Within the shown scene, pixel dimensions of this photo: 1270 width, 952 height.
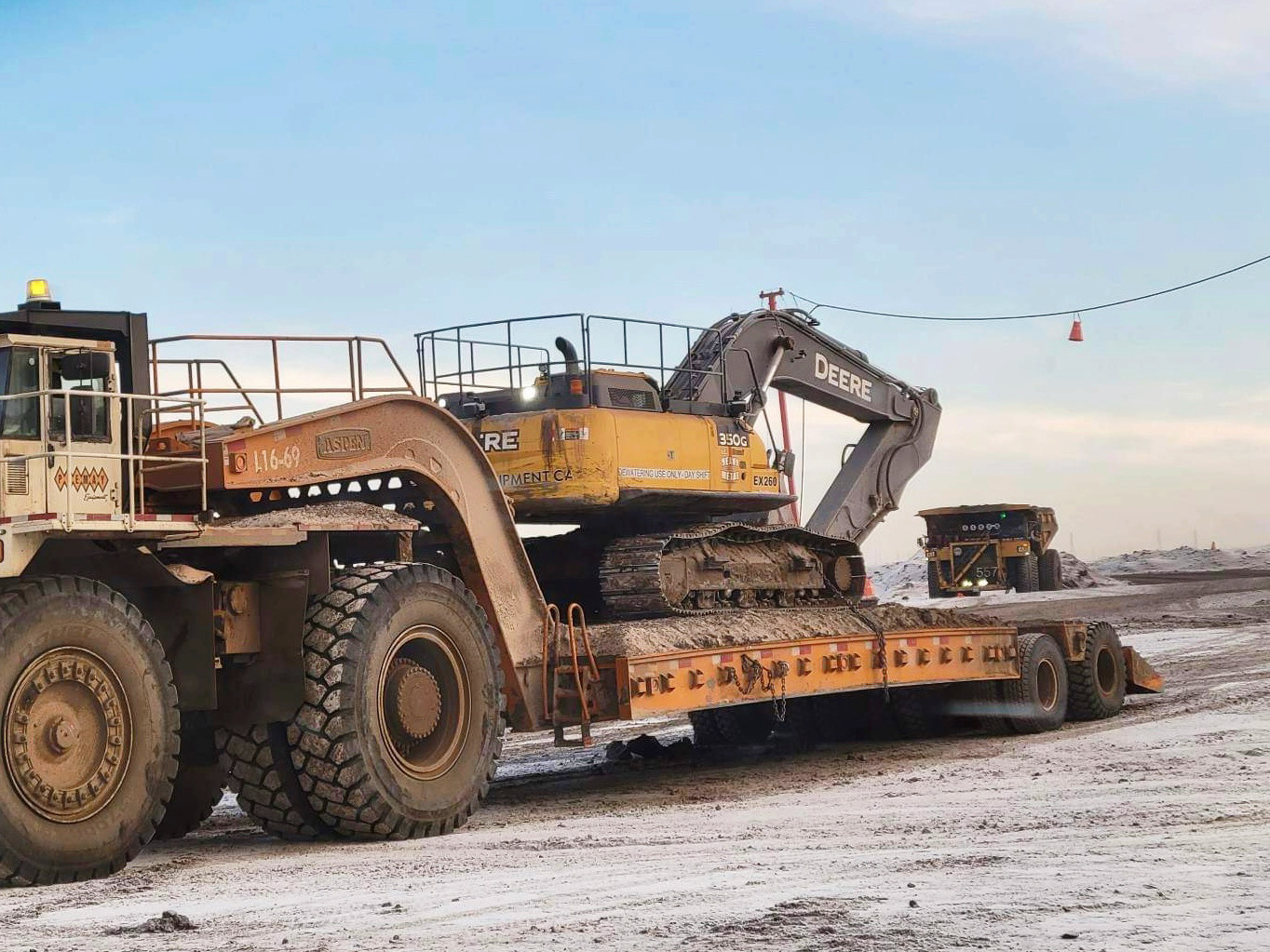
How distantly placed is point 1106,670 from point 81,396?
39.3 feet

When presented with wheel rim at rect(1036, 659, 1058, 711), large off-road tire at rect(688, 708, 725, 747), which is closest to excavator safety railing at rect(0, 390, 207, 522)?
large off-road tire at rect(688, 708, 725, 747)

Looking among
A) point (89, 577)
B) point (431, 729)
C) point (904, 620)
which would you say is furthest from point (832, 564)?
point (89, 577)

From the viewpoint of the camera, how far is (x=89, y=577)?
30.8ft

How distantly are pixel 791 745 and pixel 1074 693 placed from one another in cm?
303

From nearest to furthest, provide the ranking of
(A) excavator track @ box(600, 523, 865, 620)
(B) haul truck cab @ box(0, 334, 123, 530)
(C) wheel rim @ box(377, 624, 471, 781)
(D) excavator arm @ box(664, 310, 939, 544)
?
(B) haul truck cab @ box(0, 334, 123, 530) < (C) wheel rim @ box(377, 624, 471, 781) < (A) excavator track @ box(600, 523, 865, 620) < (D) excavator arm @ box(664, 310, 939, 544)

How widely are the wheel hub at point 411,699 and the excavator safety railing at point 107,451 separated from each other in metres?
1.65

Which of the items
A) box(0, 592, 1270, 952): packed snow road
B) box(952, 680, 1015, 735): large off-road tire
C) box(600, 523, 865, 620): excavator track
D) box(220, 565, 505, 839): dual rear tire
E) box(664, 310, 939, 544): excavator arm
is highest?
box(664, 310, 939, 544): excavator arm

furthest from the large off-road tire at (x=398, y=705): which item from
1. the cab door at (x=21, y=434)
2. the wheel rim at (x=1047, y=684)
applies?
the wheel rim at (x=1047, y=684)

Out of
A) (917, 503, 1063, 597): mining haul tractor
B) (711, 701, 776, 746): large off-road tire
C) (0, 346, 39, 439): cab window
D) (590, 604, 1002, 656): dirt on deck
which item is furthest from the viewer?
(917, 503, 1063, 597): mining haul tractor

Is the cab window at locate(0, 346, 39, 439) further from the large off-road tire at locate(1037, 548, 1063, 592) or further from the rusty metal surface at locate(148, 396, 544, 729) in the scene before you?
the large off-road tire at locate(1037, 548, 1063, 592)

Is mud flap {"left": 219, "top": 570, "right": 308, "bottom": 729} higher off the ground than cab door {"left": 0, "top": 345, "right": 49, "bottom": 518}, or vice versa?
cab door {"left": 0, "top": 345, "right": 49, "bottom": 518}

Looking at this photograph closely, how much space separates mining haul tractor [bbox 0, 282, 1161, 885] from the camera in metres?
8.88

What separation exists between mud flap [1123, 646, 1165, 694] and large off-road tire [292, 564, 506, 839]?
9176mm

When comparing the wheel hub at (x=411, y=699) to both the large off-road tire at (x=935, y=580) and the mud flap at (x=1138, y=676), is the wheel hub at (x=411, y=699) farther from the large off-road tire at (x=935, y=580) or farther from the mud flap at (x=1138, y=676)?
the large off-road tire at (x=935, y=580)
